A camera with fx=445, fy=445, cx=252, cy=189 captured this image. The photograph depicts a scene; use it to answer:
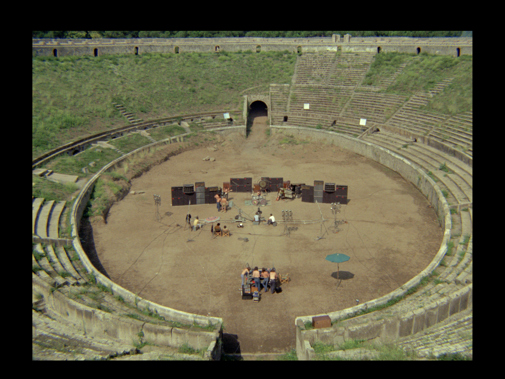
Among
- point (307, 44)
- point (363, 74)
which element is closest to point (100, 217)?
point (363, 74)

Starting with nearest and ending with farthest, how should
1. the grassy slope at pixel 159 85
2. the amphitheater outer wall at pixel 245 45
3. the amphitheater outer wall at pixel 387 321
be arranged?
the amphitheater outer wall at pixel 387 321
the grassy slope at pixel 159 85
the amphitheater outer wall at pixel 245 45

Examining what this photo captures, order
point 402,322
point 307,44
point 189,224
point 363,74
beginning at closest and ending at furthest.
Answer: point 402,322 < point 189,224 < point 363,74 < point 307,44

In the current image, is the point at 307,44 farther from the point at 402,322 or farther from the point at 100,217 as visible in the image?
the point at 402,322

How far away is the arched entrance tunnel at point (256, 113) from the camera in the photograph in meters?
53.3

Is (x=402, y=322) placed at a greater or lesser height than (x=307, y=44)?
lesser

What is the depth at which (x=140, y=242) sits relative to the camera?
26719 mm

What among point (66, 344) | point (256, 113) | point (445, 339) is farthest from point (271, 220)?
point (256, 113)

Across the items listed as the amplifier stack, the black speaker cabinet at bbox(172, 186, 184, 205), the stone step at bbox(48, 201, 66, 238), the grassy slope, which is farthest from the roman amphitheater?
the grassy slope

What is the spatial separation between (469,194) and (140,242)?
21.1m

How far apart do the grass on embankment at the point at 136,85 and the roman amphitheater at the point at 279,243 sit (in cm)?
249

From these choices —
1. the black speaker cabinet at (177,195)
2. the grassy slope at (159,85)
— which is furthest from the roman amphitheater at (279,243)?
the grassy slope at (159,85)

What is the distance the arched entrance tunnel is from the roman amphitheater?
1.63ft

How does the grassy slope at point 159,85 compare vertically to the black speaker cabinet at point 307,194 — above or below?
above

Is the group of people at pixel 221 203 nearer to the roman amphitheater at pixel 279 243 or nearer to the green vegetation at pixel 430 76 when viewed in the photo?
the roman amphitheater at pixel 279 243
